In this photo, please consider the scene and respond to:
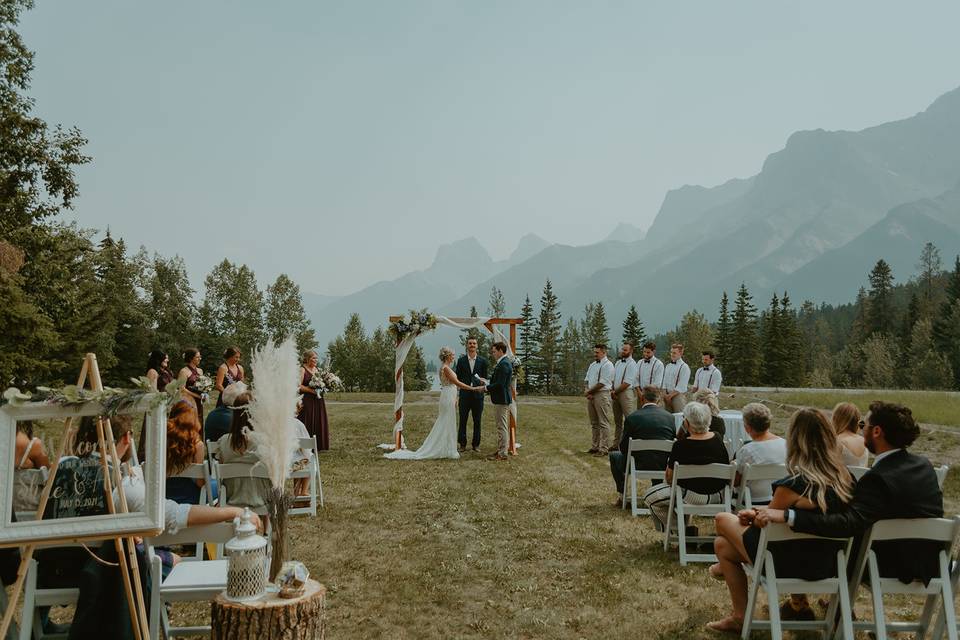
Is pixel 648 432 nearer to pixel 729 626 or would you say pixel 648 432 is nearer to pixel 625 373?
pixel 729 626

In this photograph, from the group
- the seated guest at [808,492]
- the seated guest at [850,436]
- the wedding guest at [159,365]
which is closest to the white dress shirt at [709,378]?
the seated guest at [850,436]

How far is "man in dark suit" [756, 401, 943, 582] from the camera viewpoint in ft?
12.6

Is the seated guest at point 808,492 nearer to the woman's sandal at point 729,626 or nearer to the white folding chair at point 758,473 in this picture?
the woman's sandal at point 729,626

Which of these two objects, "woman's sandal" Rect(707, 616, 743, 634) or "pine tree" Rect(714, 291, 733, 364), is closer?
"woman's sandal" Rect(707, 616, 743, 634)

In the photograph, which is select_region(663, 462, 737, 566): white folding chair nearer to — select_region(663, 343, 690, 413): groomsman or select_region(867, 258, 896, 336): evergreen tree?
select_region(663, 343, 690, 413): groomsman

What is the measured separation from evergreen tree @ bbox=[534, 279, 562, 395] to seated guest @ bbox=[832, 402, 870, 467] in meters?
67.9

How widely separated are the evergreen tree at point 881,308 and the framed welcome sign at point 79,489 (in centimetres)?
9265

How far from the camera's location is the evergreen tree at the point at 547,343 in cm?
7519

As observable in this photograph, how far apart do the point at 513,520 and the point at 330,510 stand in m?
2.41

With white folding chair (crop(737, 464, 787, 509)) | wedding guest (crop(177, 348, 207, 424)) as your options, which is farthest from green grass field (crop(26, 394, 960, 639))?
wedding guest (crop(177, 348, 207, 424))

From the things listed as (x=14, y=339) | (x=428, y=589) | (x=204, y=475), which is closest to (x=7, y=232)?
(x=14, y=339)

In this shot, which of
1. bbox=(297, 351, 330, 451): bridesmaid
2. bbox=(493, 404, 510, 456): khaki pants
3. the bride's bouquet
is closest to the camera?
the bride's bouquet

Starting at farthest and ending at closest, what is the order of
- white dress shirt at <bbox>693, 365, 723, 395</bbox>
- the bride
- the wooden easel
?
white dress shirt at <bbox>693, 365, 723, 395</bbox> → the bride → the wooden easel

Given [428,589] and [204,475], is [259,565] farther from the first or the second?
[204,475]
